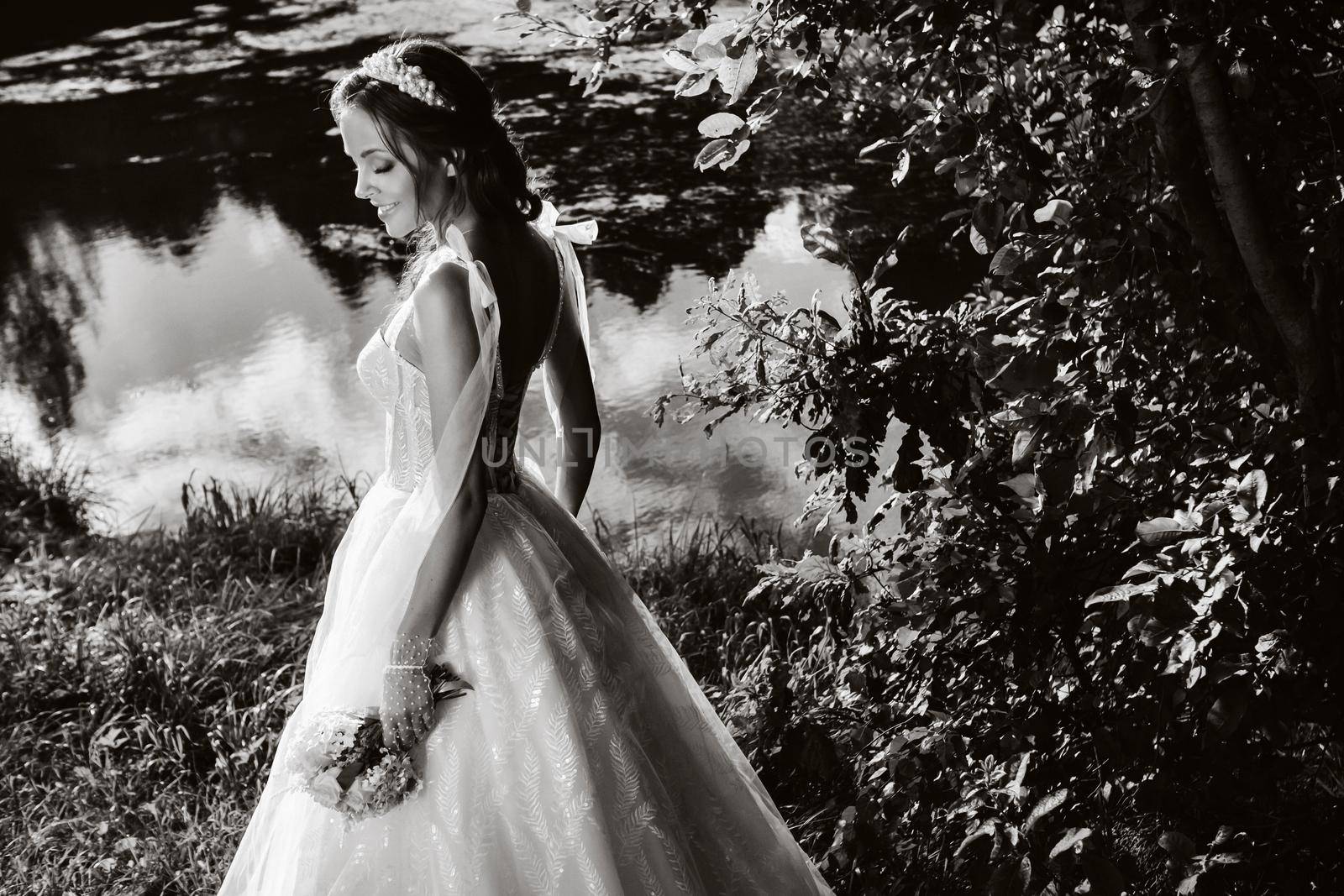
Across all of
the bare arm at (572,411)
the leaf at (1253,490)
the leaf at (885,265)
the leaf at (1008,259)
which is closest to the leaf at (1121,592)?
the leaf at (1253,490)

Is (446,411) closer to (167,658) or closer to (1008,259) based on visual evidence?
(1008,259)

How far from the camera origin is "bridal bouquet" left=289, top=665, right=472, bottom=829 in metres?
1.60

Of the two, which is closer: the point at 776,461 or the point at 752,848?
the point at 752,848

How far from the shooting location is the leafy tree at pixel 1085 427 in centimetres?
127

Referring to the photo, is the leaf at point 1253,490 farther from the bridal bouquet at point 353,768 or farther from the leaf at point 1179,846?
the bridal bouquet at point 353,768

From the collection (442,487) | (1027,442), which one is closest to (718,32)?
(1027,442)

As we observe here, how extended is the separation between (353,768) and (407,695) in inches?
4.5

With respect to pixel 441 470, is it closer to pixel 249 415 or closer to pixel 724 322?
pixel 724 322

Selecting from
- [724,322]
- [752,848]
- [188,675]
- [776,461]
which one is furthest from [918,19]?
[776,461]

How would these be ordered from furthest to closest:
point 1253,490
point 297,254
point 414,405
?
1. point 297,254
2. point 414,405
3. point 1253,490

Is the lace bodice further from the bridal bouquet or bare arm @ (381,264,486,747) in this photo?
the bridal bouquet

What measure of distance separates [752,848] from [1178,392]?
0.95 m

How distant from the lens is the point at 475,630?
1703 millimetres

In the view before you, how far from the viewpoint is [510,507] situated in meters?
1.81
